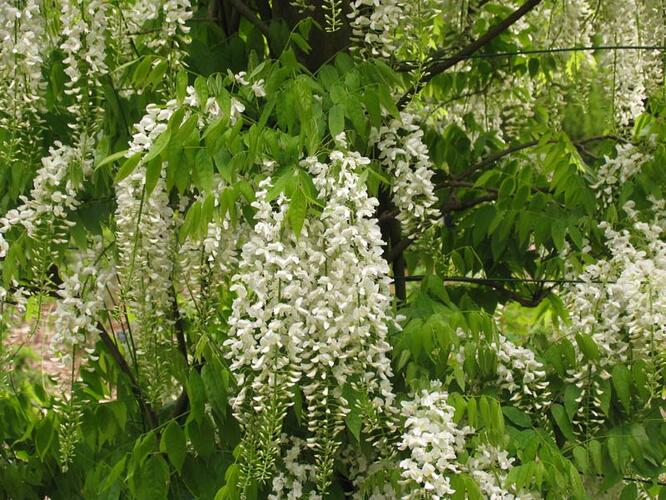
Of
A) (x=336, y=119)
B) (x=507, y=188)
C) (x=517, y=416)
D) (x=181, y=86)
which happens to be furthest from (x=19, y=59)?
(x=517, y=416)

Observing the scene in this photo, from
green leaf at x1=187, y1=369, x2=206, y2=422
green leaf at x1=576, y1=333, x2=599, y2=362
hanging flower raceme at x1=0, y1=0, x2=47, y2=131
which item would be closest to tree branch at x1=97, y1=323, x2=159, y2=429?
green leaf at x1=187, y1=369, x2=206, y2=422

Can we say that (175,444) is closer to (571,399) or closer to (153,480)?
(153,480)

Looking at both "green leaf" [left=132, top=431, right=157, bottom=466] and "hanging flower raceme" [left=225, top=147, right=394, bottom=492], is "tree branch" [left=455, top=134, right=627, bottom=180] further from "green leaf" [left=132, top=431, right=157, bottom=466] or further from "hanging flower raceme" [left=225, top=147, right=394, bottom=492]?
"green leaf" [left=132, top=431, right=157, bottom=466]

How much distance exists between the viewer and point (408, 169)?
10.8 ft

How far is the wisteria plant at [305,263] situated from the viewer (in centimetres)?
279

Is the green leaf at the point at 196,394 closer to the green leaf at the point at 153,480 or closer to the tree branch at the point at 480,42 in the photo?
the green leaf at the point at 153,480

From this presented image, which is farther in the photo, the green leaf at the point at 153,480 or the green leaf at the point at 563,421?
the green leaf at the point at 563,421

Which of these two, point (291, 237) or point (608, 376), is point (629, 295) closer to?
point (608, 376)

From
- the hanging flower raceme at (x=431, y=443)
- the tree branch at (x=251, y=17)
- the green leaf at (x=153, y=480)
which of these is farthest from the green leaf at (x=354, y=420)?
the tree branch at (x=251, y=17)

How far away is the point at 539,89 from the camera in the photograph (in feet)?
16.1

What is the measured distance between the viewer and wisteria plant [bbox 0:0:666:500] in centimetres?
279

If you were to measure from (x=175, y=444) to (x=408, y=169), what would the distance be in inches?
43.3

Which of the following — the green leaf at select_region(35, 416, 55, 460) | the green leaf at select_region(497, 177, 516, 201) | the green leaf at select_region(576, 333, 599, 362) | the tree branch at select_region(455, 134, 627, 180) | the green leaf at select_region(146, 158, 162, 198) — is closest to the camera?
the green leaf at select_region(146, 158, 162, 198)

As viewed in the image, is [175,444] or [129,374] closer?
[175,444]
